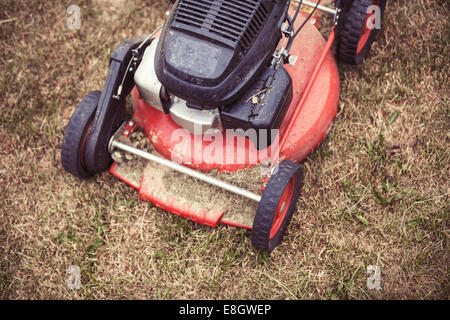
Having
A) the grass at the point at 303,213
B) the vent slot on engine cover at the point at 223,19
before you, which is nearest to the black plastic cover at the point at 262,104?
the vent slot on engine cover at the point at 223,19

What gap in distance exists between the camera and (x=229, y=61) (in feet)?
5.72

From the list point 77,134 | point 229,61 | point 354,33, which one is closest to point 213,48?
point 229,61

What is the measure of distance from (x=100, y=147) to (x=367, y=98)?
4.54 ft

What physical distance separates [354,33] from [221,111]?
889 millimetres

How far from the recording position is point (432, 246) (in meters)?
2.14

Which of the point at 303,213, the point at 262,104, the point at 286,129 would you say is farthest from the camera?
the point at 303,213

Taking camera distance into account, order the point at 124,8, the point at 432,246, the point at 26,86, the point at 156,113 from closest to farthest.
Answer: the point at 432,246, the point at 156,113, the point at 26,86, the point at 124,8

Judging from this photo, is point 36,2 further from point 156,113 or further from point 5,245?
point 5,245

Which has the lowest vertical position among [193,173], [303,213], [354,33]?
[303,213]

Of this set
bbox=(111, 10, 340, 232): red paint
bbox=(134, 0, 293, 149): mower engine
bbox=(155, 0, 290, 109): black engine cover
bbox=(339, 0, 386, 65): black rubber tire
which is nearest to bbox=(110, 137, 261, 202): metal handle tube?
bbox=(111, 10, 340, 232): red paint

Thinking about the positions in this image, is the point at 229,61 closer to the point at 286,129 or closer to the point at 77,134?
the point at 286,129

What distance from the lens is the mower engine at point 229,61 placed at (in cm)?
175

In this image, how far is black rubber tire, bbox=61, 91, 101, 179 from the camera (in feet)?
7.07

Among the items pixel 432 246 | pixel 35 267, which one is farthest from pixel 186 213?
pixel 432 246
